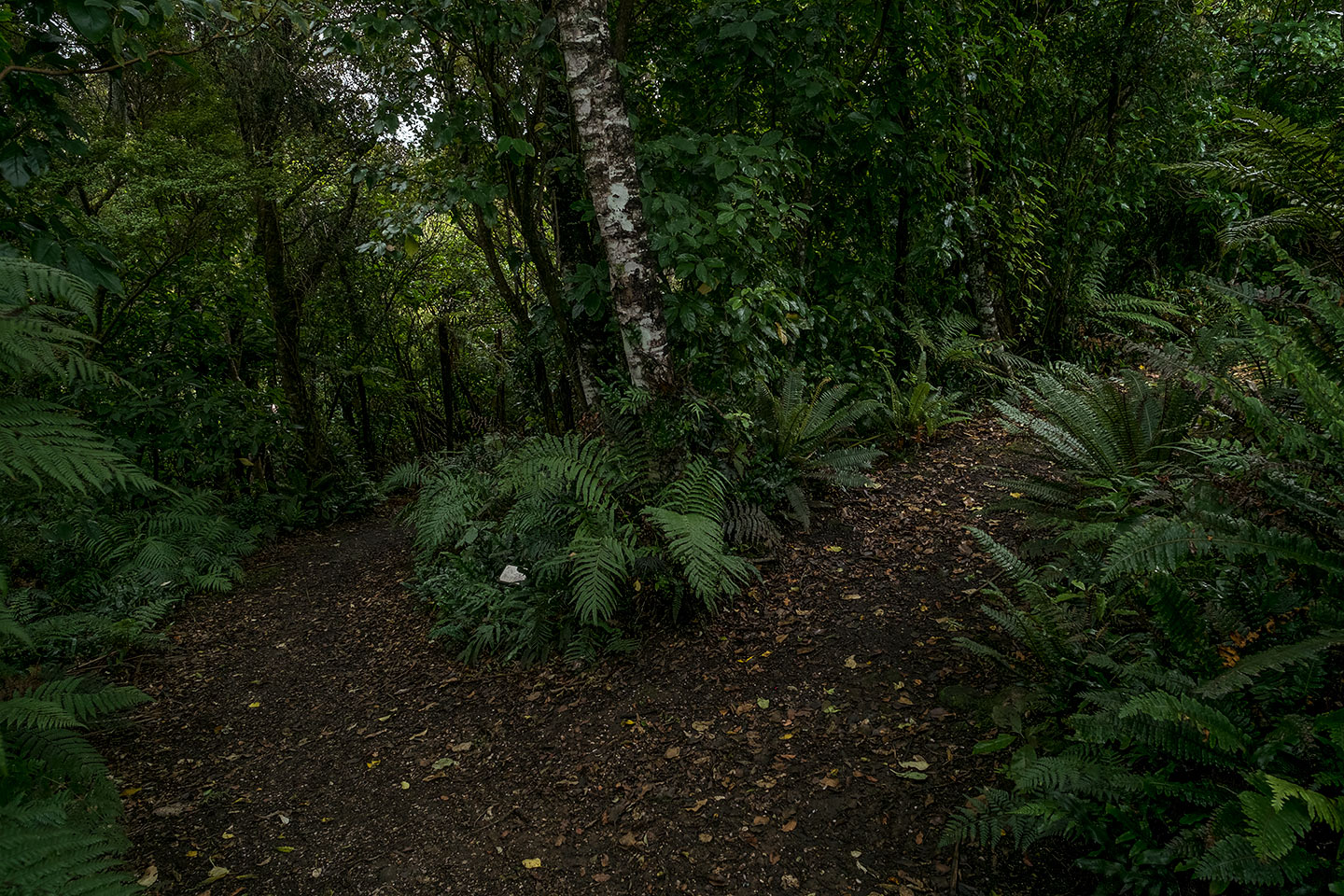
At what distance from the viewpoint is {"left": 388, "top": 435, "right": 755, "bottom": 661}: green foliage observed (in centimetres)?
364

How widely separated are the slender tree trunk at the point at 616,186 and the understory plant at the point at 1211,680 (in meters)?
2.02

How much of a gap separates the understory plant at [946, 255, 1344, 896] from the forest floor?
27 cm

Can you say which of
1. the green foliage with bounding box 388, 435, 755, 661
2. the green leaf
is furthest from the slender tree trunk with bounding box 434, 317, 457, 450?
the green leaf

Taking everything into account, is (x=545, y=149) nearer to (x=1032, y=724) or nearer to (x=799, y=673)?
(x=799, y=673)

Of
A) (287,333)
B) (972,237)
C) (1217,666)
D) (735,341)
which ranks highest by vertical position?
(287,333)

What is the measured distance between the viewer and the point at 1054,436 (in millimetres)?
3656

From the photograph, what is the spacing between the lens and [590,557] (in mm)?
3693

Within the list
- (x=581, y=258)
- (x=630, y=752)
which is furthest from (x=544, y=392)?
(x=630, y=752)

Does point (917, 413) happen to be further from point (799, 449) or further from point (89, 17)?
point (89, 17)

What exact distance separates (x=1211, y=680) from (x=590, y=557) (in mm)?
2589

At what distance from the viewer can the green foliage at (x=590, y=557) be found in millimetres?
3641

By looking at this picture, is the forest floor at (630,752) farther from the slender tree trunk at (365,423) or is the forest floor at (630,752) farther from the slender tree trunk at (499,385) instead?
the slender tree trunk at (365,423)

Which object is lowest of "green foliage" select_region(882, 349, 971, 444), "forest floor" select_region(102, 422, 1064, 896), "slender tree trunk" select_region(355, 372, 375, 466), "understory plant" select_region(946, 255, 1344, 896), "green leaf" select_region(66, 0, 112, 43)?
"forest floor" select_region(102, 422, 1064, 896)

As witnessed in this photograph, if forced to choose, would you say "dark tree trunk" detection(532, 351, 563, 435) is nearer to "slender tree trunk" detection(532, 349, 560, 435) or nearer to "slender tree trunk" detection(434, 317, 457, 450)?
"slender tree trunk" detection(532, 349, 560, 435)
